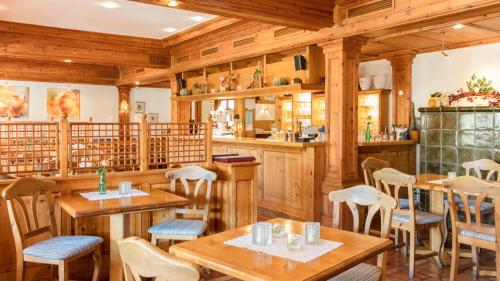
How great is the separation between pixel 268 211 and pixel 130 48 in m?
4.50

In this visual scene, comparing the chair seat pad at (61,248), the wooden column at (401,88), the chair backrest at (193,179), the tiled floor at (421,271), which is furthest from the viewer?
the wooden column at (401,88)

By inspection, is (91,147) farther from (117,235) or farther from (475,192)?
(475,192)

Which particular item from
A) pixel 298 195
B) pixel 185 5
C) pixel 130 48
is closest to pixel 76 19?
pixel 130 48

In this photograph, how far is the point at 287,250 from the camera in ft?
7.14

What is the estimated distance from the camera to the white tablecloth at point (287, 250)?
2088 mm

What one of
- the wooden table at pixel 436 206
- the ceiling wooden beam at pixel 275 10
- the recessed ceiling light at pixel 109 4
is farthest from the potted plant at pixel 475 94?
the recessed ceiling light at pixel 109 4

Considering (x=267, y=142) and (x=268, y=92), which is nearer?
(x=267, y=142)

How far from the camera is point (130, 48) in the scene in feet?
28.7

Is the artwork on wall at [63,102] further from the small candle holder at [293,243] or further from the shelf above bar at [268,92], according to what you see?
the small candle holder at [293,243]

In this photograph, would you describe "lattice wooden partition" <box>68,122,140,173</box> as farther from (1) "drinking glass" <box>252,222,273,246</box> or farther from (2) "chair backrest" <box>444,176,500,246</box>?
(2) "chair backrest" <box>444,176,500,246</box>

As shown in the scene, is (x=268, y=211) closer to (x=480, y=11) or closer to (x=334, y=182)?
(x=334, y=182)

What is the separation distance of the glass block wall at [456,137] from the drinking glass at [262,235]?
500 cm

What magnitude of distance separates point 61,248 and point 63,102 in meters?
10.9

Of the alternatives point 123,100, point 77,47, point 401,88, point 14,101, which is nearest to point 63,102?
point 14,101
